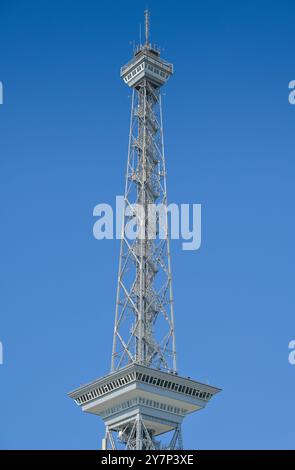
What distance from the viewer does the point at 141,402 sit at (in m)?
140

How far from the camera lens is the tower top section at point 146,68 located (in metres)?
167

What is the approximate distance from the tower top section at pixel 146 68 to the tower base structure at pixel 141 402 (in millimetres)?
51160

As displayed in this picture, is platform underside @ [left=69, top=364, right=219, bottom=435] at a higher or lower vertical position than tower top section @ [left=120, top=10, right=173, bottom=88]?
lower

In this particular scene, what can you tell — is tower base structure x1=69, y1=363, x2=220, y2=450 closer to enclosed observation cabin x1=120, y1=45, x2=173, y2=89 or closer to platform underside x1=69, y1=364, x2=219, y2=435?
platform underside x1=69, y1=364, x2=219, y2=435

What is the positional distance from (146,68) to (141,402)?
55651 millimetres

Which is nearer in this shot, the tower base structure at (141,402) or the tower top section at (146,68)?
the tower base structure at (141,402)

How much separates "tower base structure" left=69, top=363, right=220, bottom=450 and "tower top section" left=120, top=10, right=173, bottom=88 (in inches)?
2014

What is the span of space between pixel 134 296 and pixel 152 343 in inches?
345

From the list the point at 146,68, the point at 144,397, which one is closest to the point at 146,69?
the point at 146,68

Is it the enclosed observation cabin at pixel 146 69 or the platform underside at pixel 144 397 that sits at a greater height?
the enclosed observation cabin at pixel 146 69

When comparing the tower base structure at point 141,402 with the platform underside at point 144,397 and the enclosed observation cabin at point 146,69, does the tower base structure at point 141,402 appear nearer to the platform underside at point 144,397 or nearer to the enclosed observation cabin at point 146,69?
the platform underside at point 144,397

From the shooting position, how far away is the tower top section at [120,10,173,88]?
167 meters
